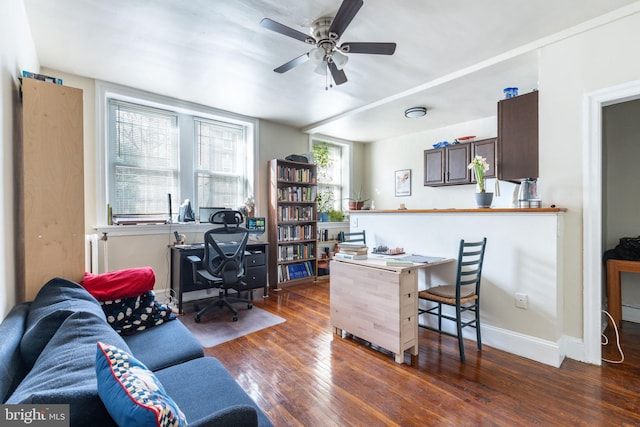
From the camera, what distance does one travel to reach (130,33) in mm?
2383

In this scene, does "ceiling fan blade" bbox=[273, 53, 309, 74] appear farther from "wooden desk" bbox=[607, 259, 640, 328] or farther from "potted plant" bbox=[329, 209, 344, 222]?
"potted plant" bbox=[329, 209, 344, 222]

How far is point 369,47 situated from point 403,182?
141 inches

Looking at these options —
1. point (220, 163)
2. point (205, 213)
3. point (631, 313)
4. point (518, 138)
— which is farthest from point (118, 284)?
point (631, 313)

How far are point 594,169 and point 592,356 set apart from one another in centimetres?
141

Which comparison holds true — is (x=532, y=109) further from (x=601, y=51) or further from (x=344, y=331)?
(x=344, y=331)

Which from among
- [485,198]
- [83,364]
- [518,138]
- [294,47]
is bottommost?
[83,364]

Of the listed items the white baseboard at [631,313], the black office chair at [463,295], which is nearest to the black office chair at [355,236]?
the black office chair at [463,295]

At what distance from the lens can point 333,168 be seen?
5.95 m

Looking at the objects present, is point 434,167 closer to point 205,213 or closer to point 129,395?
point 205,213

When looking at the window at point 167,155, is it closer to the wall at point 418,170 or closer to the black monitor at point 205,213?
the black monitor at point 205,213

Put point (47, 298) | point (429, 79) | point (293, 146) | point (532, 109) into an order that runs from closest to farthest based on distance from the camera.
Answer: point (47, 298) → point (532, 109) → point (429, 79) → point (293, 146)

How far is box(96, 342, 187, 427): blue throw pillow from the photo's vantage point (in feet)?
2.29

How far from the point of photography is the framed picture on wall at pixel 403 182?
17.8 feet

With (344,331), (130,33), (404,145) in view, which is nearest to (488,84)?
(404,145)
